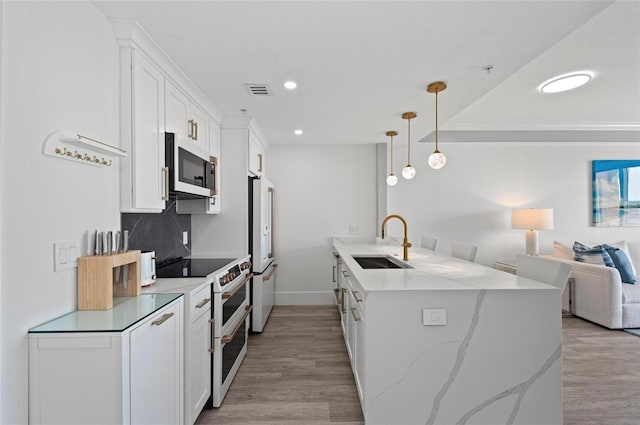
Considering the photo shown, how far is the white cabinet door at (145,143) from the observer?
183cm

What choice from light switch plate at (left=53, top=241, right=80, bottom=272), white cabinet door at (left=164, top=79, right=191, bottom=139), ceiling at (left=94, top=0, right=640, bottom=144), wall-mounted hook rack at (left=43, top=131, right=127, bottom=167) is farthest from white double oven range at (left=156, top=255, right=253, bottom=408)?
ceiling at (left=94, top=0, right=640, bottom=144)

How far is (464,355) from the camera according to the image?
5.90 ft

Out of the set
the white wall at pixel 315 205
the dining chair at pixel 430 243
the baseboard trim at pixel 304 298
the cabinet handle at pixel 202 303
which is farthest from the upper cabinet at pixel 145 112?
the baseboard trim at pixel 304 298

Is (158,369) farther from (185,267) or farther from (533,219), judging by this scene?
(533,219)

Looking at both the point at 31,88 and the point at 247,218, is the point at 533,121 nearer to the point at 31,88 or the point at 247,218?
the point at 247,218

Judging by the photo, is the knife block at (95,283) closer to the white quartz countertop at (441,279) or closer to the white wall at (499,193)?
the white quartz countertop at (441,279)

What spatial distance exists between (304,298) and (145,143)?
3496mm

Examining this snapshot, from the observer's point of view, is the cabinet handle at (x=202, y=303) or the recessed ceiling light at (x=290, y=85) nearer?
the cabinet handle at (x=202, y=303)

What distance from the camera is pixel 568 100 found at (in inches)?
142

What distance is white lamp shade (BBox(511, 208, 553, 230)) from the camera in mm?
4312

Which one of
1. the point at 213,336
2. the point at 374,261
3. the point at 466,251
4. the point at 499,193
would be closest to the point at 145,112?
the point at 213,336

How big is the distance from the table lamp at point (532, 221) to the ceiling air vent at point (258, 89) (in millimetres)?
3796

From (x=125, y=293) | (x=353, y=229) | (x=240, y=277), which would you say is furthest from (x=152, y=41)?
(x=353, y=229)

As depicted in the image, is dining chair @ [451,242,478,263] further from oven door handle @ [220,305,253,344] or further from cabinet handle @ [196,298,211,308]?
cabinet handle @ [196,298,211,308]
